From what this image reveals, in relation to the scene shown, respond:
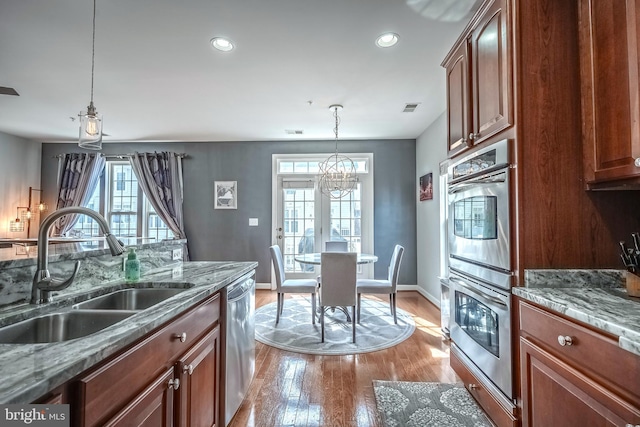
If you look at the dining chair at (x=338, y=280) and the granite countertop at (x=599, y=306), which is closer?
the granite countertop at (x=599, y=306)

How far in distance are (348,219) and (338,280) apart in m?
2.39

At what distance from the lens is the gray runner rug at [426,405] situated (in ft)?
6.05

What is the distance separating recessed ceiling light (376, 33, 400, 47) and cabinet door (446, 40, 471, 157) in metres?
0.46

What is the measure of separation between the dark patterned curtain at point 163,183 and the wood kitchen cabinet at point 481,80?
461 centimetres

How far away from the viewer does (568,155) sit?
5.06ft

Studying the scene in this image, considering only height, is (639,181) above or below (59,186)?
below

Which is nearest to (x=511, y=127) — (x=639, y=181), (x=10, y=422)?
(x=639, y=181)

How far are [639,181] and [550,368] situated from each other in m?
0.88

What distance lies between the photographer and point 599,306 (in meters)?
1.18

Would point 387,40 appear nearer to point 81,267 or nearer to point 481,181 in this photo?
point 481,181

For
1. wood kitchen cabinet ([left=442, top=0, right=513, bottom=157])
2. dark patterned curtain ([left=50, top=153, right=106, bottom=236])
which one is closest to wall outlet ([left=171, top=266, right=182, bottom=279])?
wood kitchen cabinet ([left=442, top=0, right=513, bottom=157])

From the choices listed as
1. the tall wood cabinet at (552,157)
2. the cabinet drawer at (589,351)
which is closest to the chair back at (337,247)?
the tall wood cabinet at (552,157)

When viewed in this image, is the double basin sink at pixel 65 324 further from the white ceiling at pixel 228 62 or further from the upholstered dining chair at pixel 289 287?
the upholstered dining chair at pixel 289 287

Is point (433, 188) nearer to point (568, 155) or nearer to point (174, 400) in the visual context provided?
point (568, 155)
